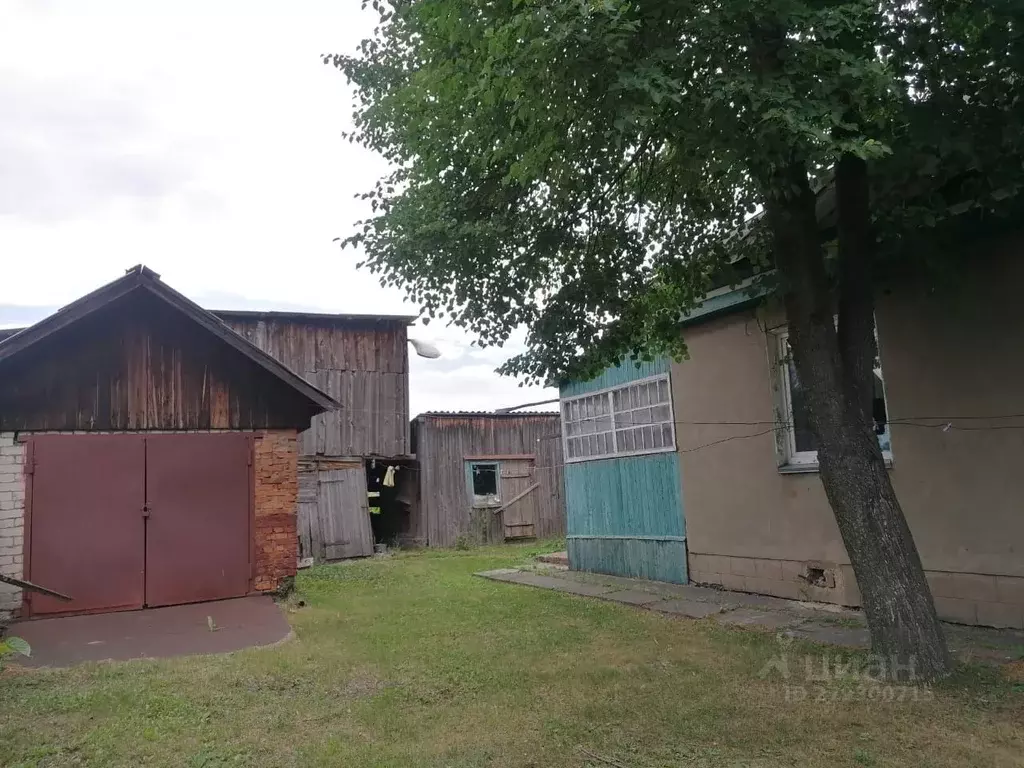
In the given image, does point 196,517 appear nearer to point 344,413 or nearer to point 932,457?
point 932,457

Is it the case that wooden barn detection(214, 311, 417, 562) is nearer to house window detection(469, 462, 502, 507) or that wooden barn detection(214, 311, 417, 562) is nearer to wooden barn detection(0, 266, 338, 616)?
house window detection(469, 462, 502, 507)

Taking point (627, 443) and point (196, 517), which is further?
point (627, 443)

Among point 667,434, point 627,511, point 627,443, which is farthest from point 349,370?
point 667,434

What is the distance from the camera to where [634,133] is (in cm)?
559

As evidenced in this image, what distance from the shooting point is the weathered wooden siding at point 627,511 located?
1099cm

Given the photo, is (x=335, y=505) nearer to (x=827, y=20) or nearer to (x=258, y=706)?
(x=258, y=706)

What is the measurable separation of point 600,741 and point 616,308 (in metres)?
4.78

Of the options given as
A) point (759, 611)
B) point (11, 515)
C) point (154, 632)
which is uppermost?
point (11, 515)

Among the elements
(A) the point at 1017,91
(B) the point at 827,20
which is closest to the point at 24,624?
(B) the point at 827,20

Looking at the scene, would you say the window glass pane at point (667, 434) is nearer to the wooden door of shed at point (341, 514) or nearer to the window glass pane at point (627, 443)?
the window glass pane at point (627, 443)

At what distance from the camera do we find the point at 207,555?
974cm

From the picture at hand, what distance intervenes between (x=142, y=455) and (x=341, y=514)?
9.53 metres

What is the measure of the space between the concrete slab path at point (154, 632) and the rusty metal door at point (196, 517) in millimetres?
293

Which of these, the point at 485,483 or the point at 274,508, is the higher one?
the point at 485,483
